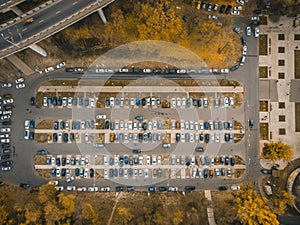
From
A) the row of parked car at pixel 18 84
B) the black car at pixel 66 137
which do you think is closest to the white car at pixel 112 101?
the black car at pixel 66 137

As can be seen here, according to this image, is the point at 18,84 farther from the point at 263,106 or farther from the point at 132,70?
the point at 263,106

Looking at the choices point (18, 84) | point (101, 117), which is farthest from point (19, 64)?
point (101, 117)

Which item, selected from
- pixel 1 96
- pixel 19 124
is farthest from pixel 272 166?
pixel 1 96

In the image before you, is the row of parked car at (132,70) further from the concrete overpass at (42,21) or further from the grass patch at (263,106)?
the concrete overpass at (42,21)

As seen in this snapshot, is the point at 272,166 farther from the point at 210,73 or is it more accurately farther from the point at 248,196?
the point at 210,73

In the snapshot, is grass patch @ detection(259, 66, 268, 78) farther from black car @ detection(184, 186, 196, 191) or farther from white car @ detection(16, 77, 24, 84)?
white car @ detection(16, 77, 24, 84)

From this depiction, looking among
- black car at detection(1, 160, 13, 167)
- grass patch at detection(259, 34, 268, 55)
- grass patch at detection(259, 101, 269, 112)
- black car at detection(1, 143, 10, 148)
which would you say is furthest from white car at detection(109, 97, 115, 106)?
grass patch at detection(259, 34, 268, 55)
